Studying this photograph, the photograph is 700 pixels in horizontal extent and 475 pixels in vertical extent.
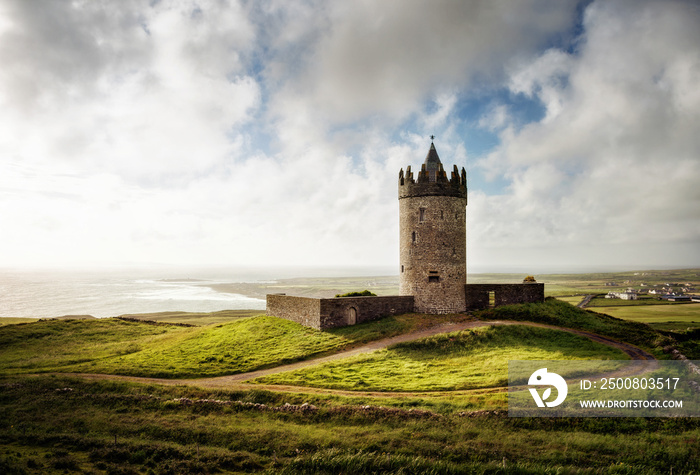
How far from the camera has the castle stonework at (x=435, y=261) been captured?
101ft

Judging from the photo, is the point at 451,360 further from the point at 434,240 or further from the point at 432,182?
the point at 432,182

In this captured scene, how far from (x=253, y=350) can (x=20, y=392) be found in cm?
1204

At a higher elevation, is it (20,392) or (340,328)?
(340,328)

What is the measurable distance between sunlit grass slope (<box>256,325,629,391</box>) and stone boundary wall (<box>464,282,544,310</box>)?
5.58m

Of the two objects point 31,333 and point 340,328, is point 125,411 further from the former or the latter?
point 31,333

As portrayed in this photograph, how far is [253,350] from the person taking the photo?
25766mm

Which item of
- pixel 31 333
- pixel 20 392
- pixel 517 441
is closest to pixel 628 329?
pixel 517 441

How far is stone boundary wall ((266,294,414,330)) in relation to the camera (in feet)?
90.9

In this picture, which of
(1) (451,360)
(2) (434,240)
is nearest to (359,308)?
(2) (434,240)

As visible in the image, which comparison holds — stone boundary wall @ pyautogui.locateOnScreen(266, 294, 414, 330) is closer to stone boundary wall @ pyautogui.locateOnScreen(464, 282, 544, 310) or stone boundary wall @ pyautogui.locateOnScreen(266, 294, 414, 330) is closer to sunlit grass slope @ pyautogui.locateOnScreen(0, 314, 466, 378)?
sunlit grass slope @ pyautogui.locateOnScreen(0, 314, 466, 378)

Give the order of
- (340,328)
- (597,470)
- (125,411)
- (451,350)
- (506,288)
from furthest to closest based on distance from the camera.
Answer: (506,288), (340,328), (451,350), (125,411), (597,470)

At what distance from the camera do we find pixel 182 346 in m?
27.9

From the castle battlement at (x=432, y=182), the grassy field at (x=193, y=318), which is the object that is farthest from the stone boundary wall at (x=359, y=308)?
the grassy field at (x=193, y=318)
